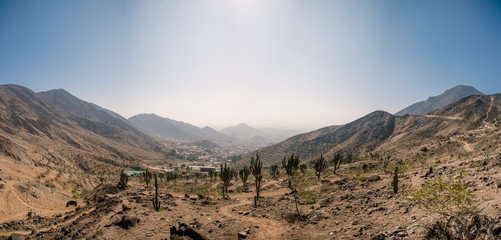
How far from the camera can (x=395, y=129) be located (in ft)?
284

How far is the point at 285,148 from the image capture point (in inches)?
4545

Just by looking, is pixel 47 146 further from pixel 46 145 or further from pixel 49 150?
pixel 49 150

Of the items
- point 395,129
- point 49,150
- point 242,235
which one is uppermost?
point 395,129

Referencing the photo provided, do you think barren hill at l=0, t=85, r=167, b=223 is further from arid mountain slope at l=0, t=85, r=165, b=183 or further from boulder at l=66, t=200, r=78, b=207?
boulder at l=66, t=200, r=78, b=207

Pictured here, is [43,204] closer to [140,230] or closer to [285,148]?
[140,230]

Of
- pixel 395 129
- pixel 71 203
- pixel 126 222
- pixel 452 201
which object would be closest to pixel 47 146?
pixel 71 203

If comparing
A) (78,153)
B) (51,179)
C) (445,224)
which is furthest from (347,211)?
(78,153)

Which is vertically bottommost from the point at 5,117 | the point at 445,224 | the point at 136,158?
the point at 136,158

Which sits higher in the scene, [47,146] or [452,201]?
[47,146]

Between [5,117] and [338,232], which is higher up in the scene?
[5,117]

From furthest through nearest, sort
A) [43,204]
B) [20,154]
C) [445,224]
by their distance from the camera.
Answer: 1. [20,154]
2. [43,204]
3. [445,224]

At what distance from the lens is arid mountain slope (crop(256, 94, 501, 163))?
61.3 m

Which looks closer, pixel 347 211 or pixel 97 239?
pixel 97 239

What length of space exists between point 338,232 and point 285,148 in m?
108
